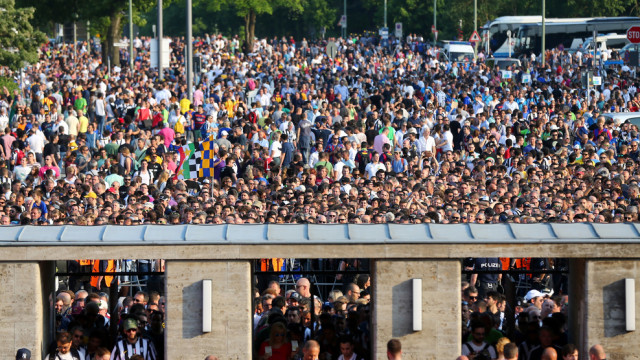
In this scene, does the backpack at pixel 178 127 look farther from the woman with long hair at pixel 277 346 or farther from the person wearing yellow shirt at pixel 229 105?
the woman with long hair at pixel 277 346

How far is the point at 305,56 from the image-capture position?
207 ft

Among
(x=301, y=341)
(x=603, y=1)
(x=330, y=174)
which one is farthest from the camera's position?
(x=603, y=1)

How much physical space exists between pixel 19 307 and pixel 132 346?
4.03ft

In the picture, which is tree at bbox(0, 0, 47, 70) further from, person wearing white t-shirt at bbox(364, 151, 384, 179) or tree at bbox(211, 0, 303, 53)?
tree at bbox(211, 0, 303, 53)

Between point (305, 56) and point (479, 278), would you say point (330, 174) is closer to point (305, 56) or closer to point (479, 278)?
point (479, 278)

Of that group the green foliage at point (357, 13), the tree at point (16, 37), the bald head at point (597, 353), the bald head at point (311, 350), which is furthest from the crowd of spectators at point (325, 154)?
the green foliage at point (357, 13)

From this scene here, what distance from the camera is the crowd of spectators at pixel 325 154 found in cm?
2111

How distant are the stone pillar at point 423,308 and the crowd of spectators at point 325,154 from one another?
21.3ft

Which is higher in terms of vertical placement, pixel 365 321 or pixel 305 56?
pixel 305 56

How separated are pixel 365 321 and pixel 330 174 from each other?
12.0 m

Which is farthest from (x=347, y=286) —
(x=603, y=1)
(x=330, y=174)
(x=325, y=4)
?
(x=325, y=4)

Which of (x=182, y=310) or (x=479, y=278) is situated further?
(x=479, y=278)

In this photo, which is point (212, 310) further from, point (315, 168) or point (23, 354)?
point (315, 168)

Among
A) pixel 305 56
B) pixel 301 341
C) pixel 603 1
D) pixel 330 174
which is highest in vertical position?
pixel 603 1
